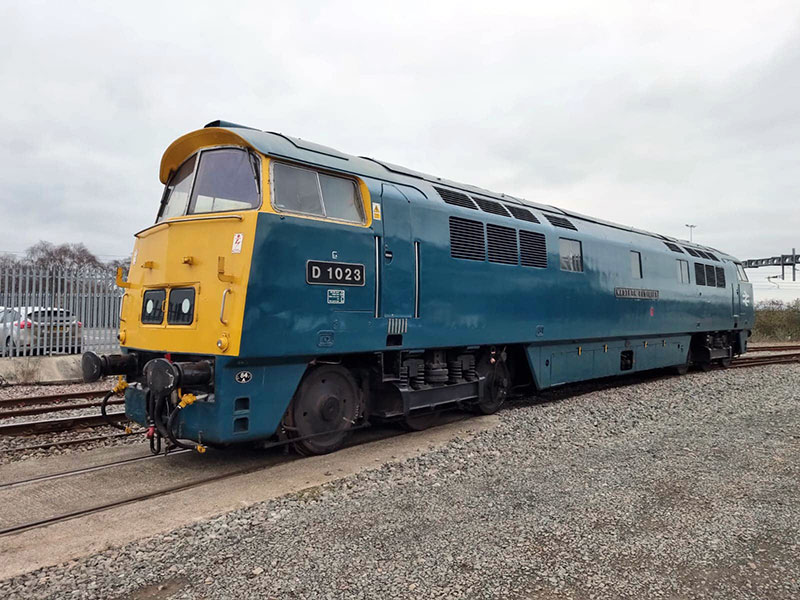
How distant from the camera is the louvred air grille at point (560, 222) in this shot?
380 inches

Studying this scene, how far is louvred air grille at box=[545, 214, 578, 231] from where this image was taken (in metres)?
9.66

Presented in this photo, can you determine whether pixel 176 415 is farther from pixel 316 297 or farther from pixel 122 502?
pixel 316 297

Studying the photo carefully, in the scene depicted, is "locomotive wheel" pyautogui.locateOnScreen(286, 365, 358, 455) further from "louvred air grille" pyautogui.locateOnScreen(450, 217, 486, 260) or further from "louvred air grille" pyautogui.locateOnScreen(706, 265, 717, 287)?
"louvred air grille" pyautogui.locateOnScreen(706, 265, 717, 287)

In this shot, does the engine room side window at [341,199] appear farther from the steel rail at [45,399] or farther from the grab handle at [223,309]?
the steel rail at [45,399]

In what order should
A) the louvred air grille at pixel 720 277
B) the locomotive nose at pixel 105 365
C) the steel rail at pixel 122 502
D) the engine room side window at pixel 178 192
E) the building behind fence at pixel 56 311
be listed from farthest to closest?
the louvred air grille at pixel 720 277
the building behind fence at pixel 56 311
the engine room side window at pixel 178 192
the locomotive nose at pixel 105 365
the steel rail at pixel 122 502

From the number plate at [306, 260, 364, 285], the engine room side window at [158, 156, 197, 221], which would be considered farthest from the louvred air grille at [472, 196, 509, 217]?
the engine room side window at [158, 156, 197, 221]

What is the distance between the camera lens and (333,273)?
5.77m

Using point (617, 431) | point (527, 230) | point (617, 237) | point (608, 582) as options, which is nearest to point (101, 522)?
point (608, 582)

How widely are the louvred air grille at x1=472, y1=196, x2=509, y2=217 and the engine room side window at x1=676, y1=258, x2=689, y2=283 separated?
715 cm

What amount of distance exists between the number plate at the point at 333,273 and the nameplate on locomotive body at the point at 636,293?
22.2 feet

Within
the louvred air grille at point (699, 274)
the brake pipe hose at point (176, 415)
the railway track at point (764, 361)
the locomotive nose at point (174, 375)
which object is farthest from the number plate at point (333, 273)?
the railway track at point (764, 361)

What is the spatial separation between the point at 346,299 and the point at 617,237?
758 cm

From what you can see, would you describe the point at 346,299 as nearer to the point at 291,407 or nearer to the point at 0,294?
the point at 291,407

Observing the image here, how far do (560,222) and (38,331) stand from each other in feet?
36.3
